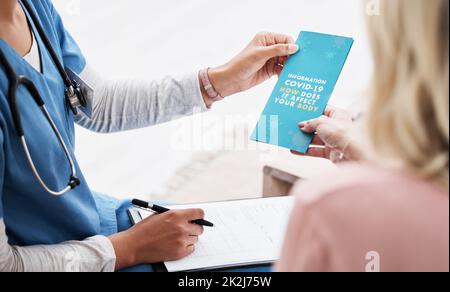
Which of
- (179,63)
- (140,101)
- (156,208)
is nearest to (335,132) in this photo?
(156,208)

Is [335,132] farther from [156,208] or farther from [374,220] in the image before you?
[374,220]

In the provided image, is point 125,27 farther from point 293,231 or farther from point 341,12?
point 293,231

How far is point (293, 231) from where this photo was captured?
489 mm

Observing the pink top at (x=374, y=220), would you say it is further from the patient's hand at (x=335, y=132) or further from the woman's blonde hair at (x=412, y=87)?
the patient's hand at (x=335, y=132)

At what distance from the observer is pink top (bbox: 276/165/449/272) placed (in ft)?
1.47

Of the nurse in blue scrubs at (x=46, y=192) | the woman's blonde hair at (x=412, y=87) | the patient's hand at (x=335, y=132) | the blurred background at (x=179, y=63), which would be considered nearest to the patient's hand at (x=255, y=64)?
the nurse in blue scrubs at (x=46, y=192)

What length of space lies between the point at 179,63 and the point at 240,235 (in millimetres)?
1406

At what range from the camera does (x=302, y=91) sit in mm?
1005

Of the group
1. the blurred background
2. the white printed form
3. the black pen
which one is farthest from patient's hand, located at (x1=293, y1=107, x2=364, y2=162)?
the blurred background

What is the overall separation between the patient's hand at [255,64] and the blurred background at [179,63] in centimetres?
82

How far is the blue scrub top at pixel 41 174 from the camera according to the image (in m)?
0.79

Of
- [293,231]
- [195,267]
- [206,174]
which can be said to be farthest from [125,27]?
[293,231]

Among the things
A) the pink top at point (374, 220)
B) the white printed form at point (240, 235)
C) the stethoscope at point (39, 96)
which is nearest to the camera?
the pink top at point (374, 220)

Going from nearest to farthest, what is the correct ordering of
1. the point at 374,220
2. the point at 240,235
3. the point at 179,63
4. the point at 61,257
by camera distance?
the point at 374,220
the point at 61,257
the point at 240,235
the point at 179,63
